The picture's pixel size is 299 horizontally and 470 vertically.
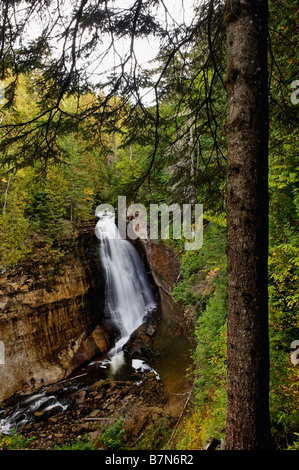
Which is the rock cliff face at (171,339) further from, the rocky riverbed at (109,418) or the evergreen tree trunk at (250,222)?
the evergreen tree trunk at (250,222)

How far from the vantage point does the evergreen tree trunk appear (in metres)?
1.76

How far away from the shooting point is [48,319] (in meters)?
11.8

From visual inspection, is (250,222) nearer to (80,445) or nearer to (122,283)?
(80,445)

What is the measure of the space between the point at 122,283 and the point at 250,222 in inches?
610

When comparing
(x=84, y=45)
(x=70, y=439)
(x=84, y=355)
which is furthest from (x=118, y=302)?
(x=84, y=45)

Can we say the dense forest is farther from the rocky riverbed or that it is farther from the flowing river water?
the flowing river water

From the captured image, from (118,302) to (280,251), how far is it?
13832 millimetres

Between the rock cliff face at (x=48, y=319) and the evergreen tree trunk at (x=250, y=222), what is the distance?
A: 11.5 meters

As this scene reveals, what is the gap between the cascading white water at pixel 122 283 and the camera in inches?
610

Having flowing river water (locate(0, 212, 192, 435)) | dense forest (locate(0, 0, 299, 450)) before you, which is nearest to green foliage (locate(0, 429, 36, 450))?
flowing river water (locate(0, 212, 192, 435))

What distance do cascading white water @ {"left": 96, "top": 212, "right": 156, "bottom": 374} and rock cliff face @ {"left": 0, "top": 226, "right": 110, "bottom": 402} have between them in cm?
127

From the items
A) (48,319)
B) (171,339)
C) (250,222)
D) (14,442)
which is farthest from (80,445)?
(250,222)
